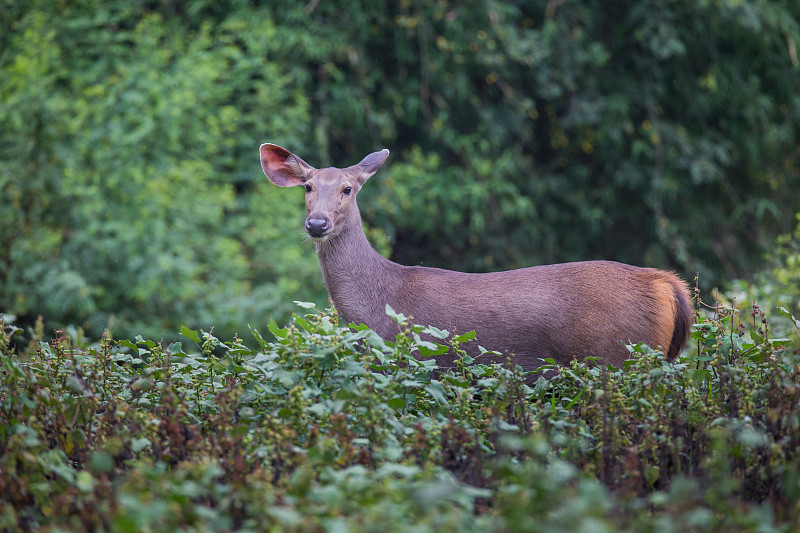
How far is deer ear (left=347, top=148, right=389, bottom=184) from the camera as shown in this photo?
5926 mm

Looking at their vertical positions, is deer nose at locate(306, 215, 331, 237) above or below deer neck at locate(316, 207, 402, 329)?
above

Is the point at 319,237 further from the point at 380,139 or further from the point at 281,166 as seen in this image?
the point at 380,139

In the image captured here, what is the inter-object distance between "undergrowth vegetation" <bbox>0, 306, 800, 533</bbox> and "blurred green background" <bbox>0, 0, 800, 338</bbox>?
5262 mm

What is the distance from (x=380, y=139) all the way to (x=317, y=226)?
6.27m

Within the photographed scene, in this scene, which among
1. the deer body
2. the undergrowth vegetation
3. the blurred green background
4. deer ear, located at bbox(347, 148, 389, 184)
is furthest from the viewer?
the blurred green background

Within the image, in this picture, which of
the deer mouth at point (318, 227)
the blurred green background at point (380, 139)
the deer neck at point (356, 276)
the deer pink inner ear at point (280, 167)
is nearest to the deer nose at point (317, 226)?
Result: the deer mouth at point (318, 227)

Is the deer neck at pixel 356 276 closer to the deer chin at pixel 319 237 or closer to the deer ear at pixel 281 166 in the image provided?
the deer chin at pixel 319 237

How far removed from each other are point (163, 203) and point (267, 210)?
137 cm

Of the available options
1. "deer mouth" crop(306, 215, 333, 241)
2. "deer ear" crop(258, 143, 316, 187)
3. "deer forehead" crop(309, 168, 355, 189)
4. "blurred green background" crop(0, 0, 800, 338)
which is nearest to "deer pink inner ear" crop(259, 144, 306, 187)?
"deer ear" crop(258, 143, 316, 187)

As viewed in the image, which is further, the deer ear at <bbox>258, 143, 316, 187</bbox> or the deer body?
the deer ear at <bbox>258, 143, 316, 187</bbox>

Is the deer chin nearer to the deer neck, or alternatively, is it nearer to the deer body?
the deer body

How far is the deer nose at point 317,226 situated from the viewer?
539 cm

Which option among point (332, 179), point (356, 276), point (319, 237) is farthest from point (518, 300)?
point (332, 179)

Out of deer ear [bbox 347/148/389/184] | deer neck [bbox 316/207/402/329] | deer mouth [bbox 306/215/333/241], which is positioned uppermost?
deer ear [bbox 347/148/389/184]
